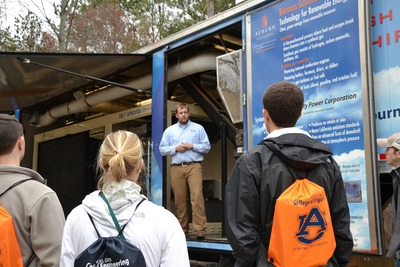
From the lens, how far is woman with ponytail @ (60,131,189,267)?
1714mm

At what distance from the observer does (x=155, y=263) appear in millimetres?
1709

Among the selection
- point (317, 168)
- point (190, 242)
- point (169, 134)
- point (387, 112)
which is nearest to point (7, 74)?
point (169, 134)

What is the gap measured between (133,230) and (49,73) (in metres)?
5.80

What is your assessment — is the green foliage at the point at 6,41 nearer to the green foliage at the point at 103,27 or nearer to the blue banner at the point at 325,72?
the green foliage at the point at 103,27

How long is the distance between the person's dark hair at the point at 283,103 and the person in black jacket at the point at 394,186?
1.52m

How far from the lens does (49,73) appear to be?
22.8ft

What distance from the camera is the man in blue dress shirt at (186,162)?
576 centimetres

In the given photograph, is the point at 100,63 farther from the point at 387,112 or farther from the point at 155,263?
the point at 155,263

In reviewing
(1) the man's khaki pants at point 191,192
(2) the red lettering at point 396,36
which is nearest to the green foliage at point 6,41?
(1) the man's khaki pants at point 191,192

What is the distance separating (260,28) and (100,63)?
2.99m

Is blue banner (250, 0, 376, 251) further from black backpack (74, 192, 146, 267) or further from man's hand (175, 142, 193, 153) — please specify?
black backpack (74, 192, 146, 267)

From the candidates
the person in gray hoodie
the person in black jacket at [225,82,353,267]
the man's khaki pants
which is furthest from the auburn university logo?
the man's khaki pants

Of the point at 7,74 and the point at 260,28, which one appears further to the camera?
the point at 7,74

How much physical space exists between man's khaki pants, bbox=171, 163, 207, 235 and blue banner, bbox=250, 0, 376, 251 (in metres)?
1.68
